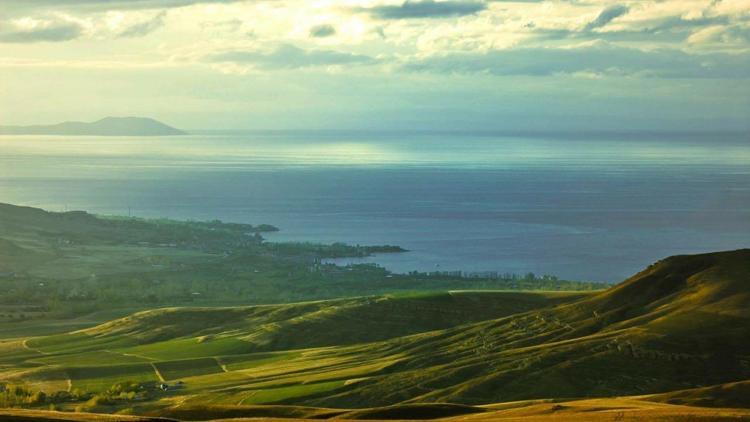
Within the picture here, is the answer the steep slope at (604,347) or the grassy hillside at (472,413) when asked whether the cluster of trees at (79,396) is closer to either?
the steep slope at (604,347)

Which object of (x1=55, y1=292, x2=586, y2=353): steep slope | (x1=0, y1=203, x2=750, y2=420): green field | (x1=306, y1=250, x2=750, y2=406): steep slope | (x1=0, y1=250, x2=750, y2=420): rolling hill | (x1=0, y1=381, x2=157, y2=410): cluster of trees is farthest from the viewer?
(x1=55, y1=292, x2=586, y2=353): steep slope

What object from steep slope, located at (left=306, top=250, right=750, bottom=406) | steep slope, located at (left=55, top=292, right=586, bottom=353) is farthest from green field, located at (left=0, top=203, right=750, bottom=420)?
steep slope, located at (left=55, top=292, right=586, bottom=353)

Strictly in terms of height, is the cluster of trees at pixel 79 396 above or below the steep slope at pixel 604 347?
below

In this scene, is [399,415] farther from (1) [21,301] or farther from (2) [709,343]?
(1) [21,301]

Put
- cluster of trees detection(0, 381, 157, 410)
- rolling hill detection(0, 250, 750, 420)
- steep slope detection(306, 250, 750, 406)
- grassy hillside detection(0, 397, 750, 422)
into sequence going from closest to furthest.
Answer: grassy hillside detection(0, 397, 750, 422) → rolling hill detection(0, 250, 750, 420) → steep slope detection(306, 250, 750, 406) → cluster of trees detection(0, 381, 157, 410)

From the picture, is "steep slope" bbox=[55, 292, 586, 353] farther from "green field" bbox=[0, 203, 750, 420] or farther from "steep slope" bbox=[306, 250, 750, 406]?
"steep slope" bbox=[306, 250, 750, 406]

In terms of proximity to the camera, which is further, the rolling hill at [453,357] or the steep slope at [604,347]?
the steep slope at [604,347]

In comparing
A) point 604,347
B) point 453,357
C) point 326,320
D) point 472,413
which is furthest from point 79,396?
point 604,347

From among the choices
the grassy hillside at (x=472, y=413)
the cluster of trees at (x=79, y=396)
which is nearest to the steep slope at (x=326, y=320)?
the cluster of trees at (x=79, y=396)

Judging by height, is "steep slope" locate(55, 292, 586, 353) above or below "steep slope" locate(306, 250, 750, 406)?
below

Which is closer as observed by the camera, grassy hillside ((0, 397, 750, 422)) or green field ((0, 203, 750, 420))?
grassy hillside ((0, 397, 750, 422))

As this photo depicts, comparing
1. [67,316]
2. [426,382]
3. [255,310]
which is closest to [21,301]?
[67,316]
